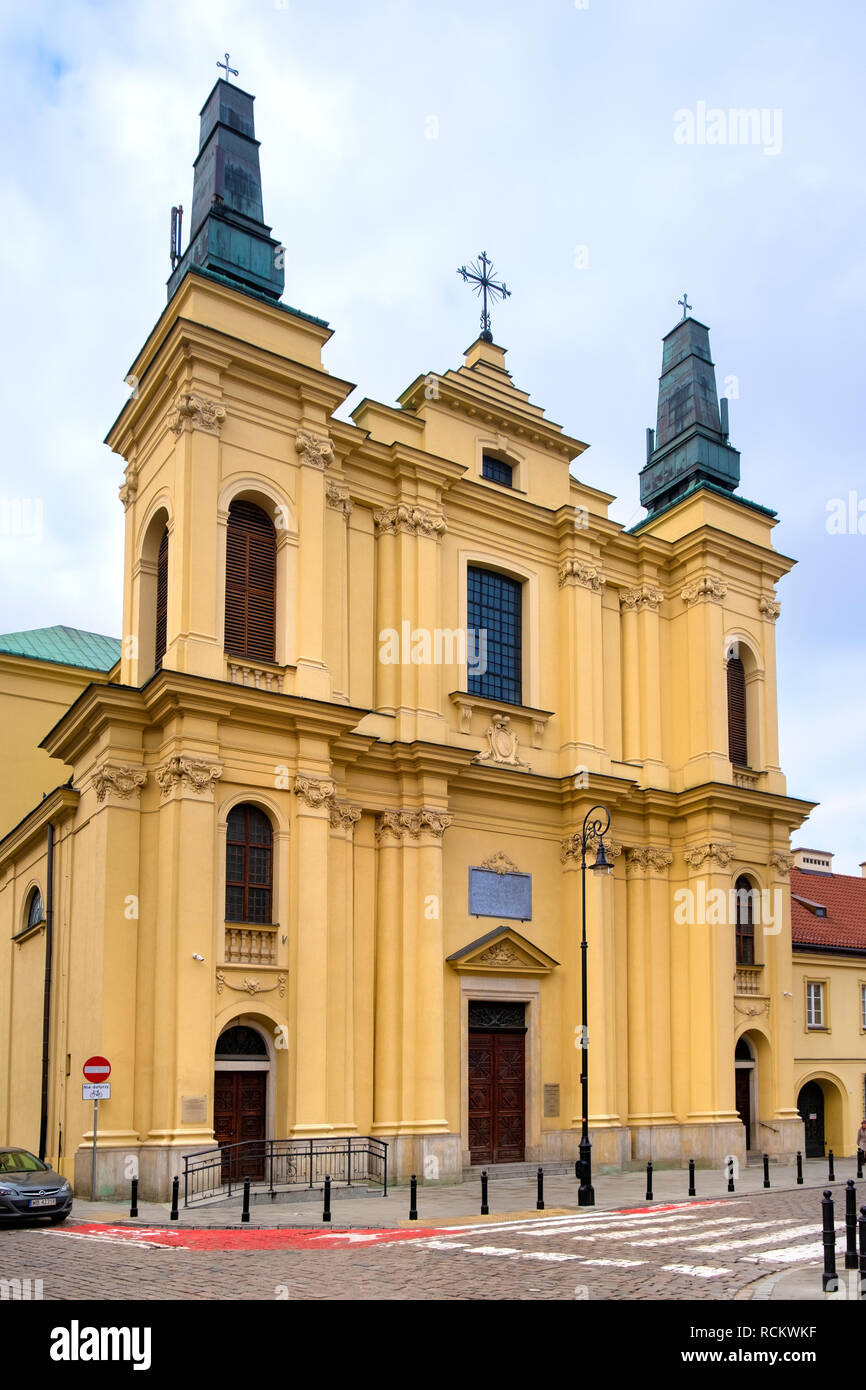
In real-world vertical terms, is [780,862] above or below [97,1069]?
above

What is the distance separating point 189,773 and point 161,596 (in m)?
5.59

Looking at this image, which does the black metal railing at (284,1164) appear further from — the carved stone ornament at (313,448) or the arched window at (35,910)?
the carved stone ornament at (313,448)

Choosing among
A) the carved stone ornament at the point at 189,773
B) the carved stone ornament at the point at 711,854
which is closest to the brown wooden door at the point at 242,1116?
the carved stone ornament at the point at 189,773

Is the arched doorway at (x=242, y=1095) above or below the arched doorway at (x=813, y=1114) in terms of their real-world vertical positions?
above

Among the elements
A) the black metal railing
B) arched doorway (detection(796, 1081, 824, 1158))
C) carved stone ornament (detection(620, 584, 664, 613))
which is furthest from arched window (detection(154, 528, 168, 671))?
arched doorway (detection(796, 1081, 824, 1158))

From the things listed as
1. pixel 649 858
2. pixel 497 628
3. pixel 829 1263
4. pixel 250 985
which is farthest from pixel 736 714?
pixel 829 1263

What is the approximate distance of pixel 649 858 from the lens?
3294 centimetres

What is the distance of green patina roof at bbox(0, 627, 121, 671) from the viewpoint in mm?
42688

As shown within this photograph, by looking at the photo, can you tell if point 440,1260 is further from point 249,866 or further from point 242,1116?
point 249,866

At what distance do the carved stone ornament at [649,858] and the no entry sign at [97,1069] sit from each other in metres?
15.7

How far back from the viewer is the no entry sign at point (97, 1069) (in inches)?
829

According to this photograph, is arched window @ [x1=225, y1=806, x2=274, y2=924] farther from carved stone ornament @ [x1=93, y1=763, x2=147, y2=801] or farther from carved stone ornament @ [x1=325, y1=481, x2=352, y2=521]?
carved stone ornament @ [x1=325, y1=481, x2=352, y2=521]

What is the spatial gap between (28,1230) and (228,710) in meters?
9.87

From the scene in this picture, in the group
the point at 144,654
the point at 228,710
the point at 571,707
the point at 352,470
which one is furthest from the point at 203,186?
the point at 571,707
